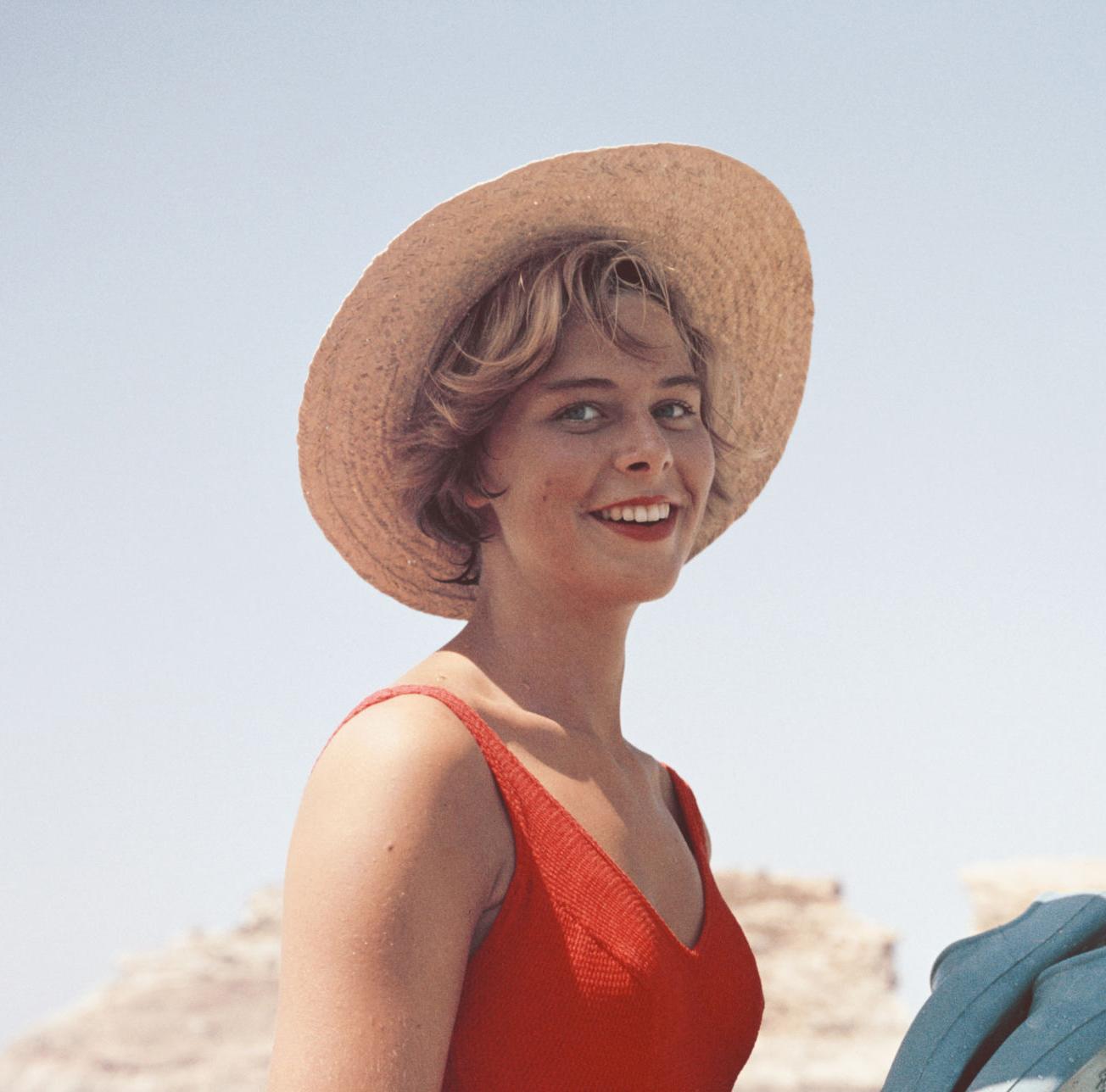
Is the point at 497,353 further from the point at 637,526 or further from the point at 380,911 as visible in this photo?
the point at 380,911

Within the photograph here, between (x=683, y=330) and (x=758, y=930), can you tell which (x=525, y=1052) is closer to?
(x=683, y=330)

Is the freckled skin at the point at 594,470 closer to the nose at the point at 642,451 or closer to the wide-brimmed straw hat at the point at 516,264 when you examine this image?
the nose at the point at 642,451

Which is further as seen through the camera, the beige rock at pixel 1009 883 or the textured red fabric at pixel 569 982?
the beige rock at pixel 1009 883

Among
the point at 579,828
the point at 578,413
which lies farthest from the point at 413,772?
the point at 578,413

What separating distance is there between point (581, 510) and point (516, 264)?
45 centimetres

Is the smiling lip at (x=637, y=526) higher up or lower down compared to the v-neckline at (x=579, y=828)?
higher up

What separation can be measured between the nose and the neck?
227 millimetres

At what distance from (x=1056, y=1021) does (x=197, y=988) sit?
23257mm

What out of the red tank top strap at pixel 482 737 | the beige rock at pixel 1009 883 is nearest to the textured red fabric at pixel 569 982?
the red tank top strap at pixel 482 737

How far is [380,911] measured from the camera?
4.94ft

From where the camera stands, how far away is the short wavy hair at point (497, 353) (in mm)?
2016


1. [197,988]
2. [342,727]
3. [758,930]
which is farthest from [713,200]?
[197,988]

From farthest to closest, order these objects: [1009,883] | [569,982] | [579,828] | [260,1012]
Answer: [260,1012], [1009,883], [579,828], [569,982]

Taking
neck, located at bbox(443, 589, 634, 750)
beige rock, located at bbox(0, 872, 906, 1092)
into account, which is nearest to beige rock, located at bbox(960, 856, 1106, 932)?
beige rock, located at bbox(0, 872, 906, 1092)
